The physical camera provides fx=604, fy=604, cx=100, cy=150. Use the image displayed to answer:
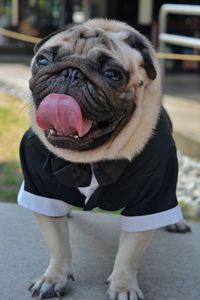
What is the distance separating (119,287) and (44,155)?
30.9 inches

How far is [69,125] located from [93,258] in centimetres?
124

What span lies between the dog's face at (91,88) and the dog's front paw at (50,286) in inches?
25.3

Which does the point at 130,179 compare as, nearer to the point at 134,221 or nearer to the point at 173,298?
the point at 134,221

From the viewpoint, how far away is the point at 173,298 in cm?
317

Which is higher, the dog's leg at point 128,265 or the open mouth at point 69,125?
the open mouth at point 69,125

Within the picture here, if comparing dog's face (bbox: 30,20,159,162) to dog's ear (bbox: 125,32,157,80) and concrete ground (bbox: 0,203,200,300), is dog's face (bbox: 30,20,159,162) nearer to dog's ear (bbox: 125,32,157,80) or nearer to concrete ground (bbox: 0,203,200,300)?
dog's ear (bbox: 125,32,157,80)

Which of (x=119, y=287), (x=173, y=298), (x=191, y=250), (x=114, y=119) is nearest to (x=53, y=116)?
(x=114, y=119)

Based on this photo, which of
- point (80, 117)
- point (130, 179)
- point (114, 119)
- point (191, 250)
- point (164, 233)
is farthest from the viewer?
point (164, 233)

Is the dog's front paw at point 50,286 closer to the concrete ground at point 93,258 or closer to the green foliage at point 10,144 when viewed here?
the concrete ground at point 93,258

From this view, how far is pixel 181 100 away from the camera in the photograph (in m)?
8.61

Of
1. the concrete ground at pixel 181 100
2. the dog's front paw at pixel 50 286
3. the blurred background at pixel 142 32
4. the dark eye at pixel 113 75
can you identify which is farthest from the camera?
the concrete ground at pixel 181 100

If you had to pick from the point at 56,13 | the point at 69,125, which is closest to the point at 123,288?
the point at 69,125

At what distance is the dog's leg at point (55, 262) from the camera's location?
10.2 feet

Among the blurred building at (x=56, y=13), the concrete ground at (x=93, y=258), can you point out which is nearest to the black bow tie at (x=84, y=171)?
the concrete ground at (x=93, y=258)
